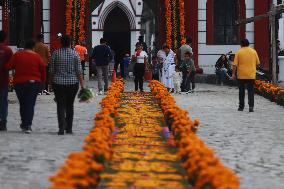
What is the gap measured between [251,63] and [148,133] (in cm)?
653

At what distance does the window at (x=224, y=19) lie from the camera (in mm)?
31438

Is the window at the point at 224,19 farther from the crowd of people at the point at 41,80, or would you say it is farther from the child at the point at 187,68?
the crowd of people at the point at 41,80

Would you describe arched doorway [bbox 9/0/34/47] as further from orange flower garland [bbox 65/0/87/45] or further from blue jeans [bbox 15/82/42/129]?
blue jeans [bbox 15/82/42/129]

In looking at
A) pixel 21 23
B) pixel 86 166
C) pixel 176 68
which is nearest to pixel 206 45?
pixel 176 68

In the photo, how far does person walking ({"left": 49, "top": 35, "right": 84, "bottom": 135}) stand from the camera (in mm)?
13086

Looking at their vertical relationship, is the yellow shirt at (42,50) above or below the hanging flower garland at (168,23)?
below

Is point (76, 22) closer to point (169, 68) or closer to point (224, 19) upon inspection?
point (224, 19)

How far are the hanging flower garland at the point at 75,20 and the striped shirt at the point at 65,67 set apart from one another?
17368 mm

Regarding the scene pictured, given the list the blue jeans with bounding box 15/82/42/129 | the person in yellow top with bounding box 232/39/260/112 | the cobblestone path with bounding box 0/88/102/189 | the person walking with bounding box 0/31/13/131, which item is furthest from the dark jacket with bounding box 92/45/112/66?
the blue jeans with bounding box 15/82/42/129

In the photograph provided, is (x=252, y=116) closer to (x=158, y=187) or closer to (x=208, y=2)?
(x=158, y=187)

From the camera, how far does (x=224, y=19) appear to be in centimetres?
3150

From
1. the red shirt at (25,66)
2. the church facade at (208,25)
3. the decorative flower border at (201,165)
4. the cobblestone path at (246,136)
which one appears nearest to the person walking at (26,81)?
the red shirt at (25,66)

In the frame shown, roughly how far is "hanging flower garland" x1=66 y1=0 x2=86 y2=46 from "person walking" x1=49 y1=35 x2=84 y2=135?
Answer: 17374 millimetres

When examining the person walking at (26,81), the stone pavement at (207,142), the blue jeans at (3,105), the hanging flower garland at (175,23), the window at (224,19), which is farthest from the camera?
the window at (224,19)
